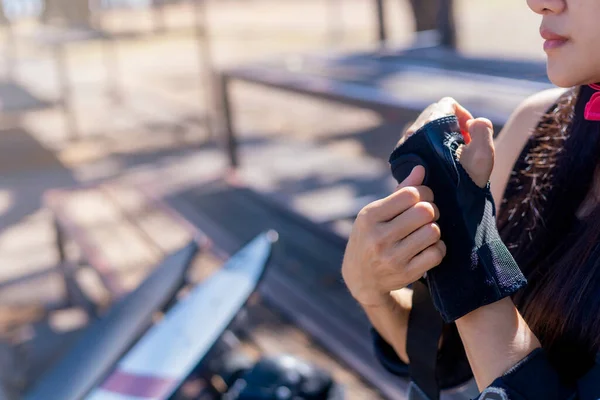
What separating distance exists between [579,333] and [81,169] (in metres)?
5.50

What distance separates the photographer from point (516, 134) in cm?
129

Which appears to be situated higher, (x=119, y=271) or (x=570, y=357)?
(x=570, y=357)

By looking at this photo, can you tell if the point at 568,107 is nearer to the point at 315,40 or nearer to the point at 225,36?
the point at 315,40

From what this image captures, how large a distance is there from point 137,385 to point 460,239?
1.06 m

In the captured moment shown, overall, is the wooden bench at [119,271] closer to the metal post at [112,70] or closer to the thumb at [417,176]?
the thumb at [417,176]

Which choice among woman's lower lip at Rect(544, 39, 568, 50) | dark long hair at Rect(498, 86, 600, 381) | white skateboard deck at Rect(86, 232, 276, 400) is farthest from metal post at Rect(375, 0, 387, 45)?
woman's lower lip at Rect(544, 39, 568, 50)

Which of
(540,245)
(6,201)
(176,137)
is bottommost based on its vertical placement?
(6,201)

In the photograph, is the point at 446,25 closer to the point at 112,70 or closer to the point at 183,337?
the point at 183,337

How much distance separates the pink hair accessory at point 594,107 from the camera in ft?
3.53

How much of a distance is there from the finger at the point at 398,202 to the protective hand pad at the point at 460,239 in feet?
0.07

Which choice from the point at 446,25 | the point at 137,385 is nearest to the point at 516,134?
the point at 137,385

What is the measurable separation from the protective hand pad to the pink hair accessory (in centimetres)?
23

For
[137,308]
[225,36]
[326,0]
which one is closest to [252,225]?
[137,308]

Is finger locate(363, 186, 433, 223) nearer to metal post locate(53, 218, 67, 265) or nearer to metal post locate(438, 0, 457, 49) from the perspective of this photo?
metal post locate(53, 218, 67, 265)
